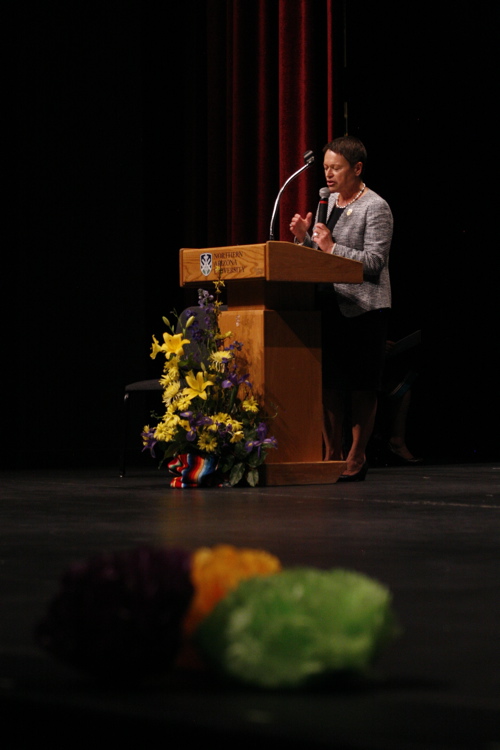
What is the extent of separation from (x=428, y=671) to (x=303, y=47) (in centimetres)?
488

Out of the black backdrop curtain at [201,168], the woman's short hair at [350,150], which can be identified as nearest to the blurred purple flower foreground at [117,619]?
the woman's short hair at [350,150]

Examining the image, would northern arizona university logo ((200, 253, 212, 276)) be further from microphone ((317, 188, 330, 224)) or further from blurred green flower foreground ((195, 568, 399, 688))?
blurred green flower foreground ((195, 568, 399, 688))

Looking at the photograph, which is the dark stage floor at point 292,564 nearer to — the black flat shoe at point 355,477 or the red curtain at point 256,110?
the black flat shoe at point 355,477

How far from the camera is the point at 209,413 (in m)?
3.96

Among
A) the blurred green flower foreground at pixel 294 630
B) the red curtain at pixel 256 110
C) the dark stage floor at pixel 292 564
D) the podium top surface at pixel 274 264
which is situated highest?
the red curtain at pixel 256 110

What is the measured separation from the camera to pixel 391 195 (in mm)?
5859

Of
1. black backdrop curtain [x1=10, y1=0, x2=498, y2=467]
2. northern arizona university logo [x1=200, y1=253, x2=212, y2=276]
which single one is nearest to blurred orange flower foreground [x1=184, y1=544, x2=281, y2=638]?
northern arizona university logo [x1=200, y1=253, x2=212, y2=276]

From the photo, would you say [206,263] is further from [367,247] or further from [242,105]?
[242,105]

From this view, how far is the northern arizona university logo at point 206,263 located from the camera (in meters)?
4.03

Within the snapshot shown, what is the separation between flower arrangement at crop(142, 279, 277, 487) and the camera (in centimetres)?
389

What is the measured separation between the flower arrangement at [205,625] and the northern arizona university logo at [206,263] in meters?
2.92

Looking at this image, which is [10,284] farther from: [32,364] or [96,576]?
[96,576]

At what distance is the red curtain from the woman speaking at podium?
4.83ft

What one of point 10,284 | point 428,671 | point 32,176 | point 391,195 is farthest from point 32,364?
point 428,671
